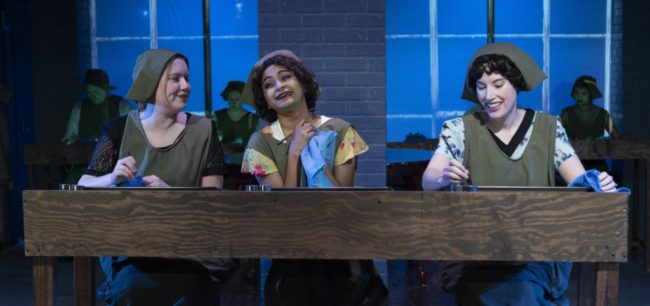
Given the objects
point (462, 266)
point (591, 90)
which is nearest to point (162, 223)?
point (462, 266)

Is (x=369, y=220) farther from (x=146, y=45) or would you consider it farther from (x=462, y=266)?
(x=146, y=45)

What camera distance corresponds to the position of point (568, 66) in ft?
30.5

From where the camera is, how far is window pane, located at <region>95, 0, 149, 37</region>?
29.9 ft

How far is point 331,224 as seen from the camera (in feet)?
8.38

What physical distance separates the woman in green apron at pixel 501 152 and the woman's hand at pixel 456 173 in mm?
56

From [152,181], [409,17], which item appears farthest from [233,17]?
[152,181]

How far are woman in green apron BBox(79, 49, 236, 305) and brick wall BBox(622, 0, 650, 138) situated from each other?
20.2ft

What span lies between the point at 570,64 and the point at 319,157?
667 cm

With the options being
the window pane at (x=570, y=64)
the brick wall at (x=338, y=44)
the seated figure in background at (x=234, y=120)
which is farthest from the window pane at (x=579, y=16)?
the brick wall at (x=338, y=44)

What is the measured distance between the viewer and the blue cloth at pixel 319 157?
10.6 ft

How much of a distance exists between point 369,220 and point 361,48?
211cm

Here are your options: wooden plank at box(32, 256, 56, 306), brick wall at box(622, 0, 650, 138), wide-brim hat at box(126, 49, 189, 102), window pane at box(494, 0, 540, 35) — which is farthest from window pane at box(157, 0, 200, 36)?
wooden plank at box(32, 256, 56, 306)

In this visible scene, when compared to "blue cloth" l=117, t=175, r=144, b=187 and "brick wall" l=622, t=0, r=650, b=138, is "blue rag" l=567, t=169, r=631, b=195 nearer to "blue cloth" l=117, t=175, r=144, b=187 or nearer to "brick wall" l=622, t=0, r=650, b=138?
"blue cloth" l=117, t=175, r=144, b=187

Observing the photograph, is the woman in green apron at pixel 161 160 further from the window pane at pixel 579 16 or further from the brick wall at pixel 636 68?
the window pane at pixel 579 16
